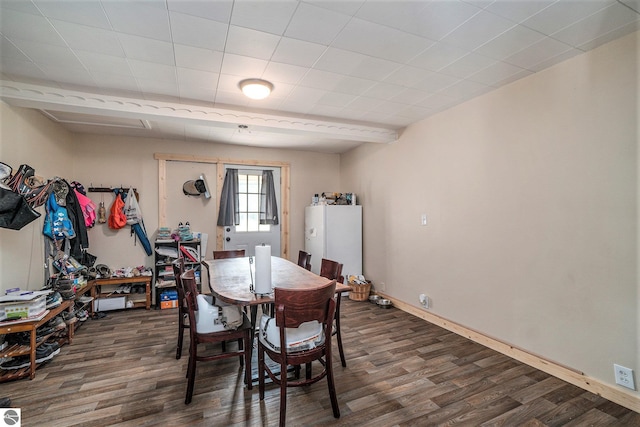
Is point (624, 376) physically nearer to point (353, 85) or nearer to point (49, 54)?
point (353, 85)

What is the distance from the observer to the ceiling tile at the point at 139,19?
1607mm

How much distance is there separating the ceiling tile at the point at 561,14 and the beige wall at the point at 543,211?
50 cm

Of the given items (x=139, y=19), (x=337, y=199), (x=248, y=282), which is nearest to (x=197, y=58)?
(x=139, y=19)

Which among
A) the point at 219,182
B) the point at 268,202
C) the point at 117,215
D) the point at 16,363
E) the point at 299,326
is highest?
the point at 219,182

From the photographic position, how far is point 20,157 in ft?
9.06

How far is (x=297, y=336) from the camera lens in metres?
1.82

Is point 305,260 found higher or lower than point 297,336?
higher

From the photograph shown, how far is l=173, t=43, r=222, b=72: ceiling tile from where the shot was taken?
2029mm

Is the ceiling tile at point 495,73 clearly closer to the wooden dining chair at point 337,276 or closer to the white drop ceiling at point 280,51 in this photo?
the white drop ceiling at point 280,51

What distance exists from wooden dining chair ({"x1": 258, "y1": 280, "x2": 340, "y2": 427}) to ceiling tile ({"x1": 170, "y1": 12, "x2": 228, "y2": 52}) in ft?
5.46

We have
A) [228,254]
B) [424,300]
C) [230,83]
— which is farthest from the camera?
[228,254]

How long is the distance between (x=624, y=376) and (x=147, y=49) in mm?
3974

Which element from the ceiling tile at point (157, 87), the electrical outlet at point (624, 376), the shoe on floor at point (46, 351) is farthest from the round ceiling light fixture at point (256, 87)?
the electrical outlet at point (624, 376)

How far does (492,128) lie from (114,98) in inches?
143
